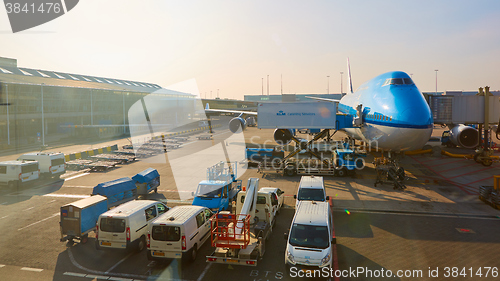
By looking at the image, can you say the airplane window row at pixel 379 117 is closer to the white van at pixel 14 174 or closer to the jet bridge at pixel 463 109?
the jet bridge at pixel 463 109

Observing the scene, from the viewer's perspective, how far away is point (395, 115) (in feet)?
72.0

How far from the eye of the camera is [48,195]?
2294cm

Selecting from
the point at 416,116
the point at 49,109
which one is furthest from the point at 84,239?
the point at 49,109

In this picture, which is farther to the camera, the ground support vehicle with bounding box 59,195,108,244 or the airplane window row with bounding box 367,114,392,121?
the airplane window row with bounding box 367,114,392,121

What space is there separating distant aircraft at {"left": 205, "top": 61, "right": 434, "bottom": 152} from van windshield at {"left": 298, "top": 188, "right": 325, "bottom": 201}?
8.62 meters

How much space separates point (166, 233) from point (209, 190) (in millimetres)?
5886

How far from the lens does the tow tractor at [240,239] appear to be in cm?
1159

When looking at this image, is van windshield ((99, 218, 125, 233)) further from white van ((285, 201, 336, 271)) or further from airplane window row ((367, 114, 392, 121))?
airplane window row ((367, 114, 392, 121))

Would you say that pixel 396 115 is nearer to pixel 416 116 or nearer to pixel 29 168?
pixel 416 116

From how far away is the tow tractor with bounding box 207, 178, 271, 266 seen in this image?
38.0 feet

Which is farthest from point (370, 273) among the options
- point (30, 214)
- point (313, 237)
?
point (30, 214)

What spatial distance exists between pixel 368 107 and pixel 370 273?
58.0 ft

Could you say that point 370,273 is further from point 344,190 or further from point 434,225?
point 344,190

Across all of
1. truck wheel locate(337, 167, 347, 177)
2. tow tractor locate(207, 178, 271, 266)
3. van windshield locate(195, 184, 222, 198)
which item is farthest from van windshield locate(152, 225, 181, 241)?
truck wheel locate(337, 167, 347, 177)
